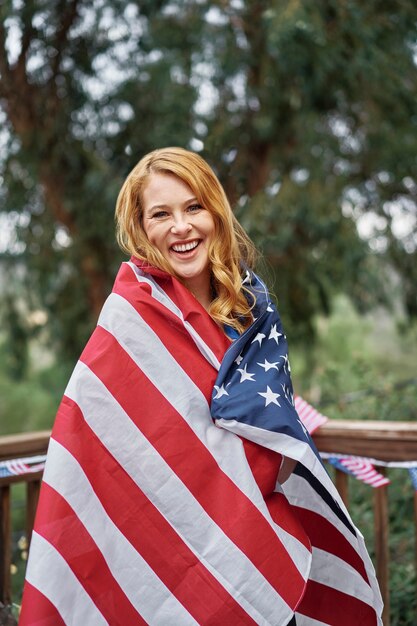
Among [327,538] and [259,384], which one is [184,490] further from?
[327,538]

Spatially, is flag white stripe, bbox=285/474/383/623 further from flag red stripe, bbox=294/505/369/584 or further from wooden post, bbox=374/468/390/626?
wooden post, bbox=374/468/390/626

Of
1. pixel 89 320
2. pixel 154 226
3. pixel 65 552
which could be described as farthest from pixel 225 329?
pixel 89 320

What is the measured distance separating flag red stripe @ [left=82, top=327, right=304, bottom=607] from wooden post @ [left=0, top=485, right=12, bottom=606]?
3.57 ft

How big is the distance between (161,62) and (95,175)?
0.98m

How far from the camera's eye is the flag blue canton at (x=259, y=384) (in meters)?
1.80

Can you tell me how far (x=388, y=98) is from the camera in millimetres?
4988

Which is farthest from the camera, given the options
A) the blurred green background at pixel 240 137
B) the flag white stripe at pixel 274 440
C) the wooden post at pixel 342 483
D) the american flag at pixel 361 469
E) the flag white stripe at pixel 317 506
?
the blurred green background at pixel 240 137

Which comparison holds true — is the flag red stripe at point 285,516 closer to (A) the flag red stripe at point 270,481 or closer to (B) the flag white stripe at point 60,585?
(A) the flag red stripe at point 270,481

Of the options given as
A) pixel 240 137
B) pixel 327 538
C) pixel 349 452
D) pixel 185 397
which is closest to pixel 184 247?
pixel 185 397

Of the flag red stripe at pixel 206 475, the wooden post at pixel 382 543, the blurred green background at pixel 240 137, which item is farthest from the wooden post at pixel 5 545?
the blurred green background at pixel 240 137

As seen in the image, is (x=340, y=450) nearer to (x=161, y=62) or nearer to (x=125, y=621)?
(x=125, y=621)

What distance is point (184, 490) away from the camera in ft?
5.88

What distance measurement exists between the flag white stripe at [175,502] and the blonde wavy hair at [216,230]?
0.41m

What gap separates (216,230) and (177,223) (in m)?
0.14
